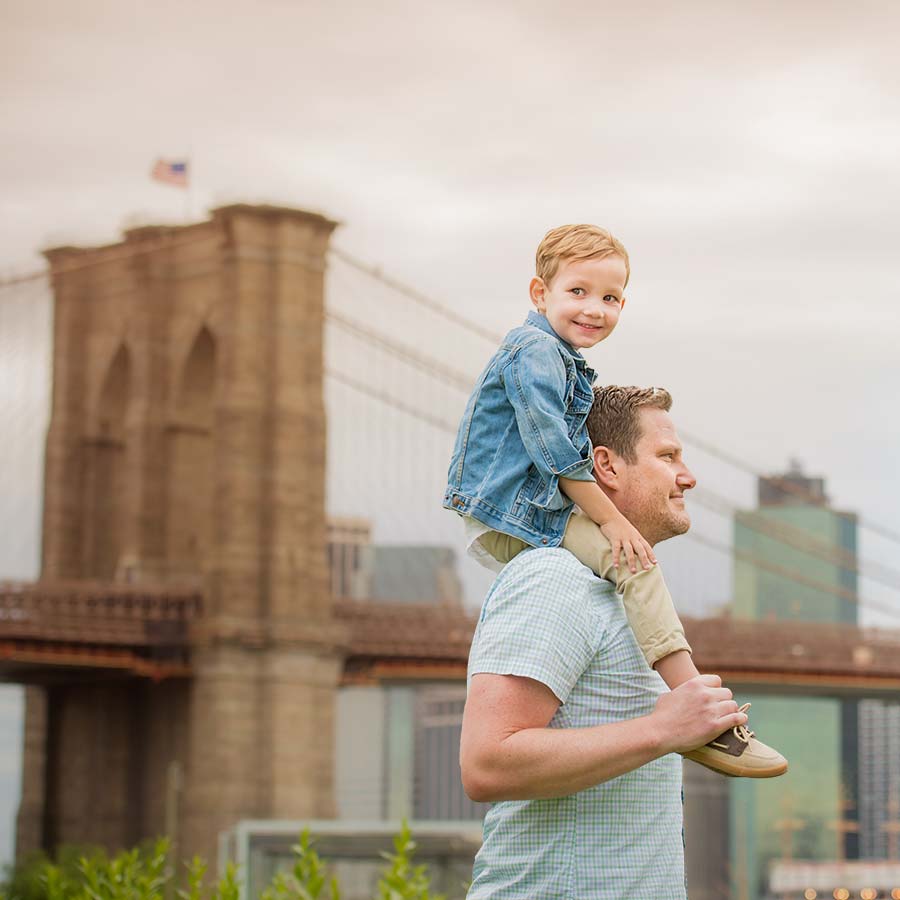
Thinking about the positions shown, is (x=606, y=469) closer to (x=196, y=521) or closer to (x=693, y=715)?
(x=693, y=715)

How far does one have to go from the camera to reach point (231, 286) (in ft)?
154

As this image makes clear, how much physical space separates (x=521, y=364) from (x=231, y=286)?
141ft

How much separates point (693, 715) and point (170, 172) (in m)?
47.2

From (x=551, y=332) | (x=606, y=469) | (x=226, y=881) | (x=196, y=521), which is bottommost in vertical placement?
(x=226, y=881)

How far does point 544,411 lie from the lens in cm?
406

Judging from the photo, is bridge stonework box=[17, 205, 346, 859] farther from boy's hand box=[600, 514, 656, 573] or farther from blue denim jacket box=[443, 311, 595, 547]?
boy's hand box=[600, 514, 656, 573]

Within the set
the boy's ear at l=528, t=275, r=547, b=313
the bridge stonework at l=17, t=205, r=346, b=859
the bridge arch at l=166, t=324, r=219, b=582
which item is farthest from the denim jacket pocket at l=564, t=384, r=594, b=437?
the bridge arch at l=166, t=324, r=219, b=582

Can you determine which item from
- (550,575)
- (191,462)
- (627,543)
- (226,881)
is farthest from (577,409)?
(191,462)

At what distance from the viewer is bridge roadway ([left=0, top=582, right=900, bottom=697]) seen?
4284 centimetres

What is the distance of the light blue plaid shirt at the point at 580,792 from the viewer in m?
3.69

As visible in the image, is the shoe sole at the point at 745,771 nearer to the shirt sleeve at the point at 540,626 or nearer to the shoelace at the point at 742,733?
the shoelace at the point at 742,733

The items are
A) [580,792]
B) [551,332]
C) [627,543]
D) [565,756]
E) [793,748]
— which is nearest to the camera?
[565,756]

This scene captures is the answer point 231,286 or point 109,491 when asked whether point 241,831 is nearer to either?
point 231,286

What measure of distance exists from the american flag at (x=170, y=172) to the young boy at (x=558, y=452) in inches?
1812
